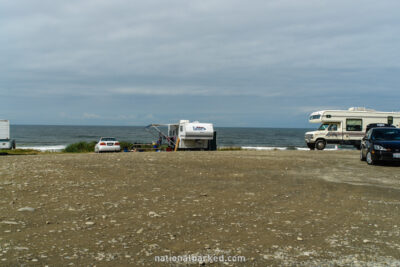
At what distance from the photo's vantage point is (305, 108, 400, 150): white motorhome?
2902cm

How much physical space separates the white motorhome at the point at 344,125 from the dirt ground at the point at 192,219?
63.0 ft

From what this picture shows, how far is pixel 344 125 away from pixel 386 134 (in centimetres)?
1339

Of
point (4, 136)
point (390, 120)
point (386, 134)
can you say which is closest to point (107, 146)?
point (4, 136)

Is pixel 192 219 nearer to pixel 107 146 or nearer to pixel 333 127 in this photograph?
pixel 107 146

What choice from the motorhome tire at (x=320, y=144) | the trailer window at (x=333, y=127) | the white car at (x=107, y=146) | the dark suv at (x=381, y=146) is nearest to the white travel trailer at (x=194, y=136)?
the white car at (x=107, y=146)

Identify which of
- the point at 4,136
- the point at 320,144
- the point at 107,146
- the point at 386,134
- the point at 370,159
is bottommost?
the point at 107,146

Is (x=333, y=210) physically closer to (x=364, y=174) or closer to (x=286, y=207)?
(x=286, y=207)

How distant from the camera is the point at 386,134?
16141 millimetres

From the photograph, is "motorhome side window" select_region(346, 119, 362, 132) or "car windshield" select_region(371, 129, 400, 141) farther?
"motorhome side window" select_region(346, 119, 362, 132)

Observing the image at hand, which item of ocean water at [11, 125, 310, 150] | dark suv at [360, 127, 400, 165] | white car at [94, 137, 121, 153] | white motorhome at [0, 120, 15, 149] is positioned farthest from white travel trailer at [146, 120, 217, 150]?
dark suv at [360, 127, 400, 165]

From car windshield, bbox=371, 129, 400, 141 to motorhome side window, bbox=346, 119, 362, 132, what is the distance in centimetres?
1323

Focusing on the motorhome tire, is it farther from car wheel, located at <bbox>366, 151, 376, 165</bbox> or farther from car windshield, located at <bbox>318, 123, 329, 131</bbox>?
car wheel, located at <bbox>366, 151, 376, 165</bbox>

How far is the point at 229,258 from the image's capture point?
173 inches

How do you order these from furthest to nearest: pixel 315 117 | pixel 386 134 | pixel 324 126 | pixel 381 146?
pixel 315 117 → pixel 324 126 → pixel 386 134 → pixel 381 146
